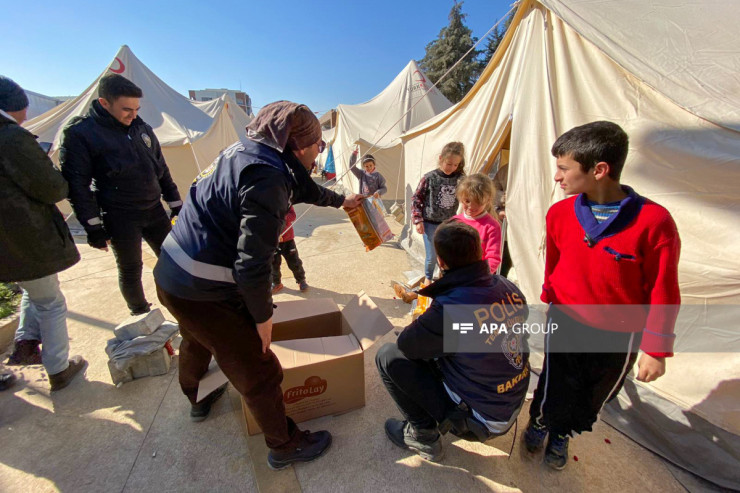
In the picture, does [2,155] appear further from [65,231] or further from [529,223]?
[529,223]

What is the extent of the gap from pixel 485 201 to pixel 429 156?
2114 mm

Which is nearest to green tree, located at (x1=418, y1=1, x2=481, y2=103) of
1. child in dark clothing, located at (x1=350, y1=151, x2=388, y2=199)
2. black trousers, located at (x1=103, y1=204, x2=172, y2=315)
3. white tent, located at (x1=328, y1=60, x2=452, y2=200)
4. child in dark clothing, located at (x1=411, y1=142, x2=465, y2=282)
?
white tent, located at (x1=328, y1=60, x2=452, y2=200)

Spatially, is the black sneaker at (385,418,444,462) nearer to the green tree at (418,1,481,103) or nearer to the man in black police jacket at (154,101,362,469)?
the man in black police jacket at (154,101,362,469)

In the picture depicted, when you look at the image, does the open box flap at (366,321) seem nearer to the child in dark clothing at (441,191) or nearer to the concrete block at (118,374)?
the child in dark clothing at (441,191)

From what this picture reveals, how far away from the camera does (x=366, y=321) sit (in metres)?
2.04

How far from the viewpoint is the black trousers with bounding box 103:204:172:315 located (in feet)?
7.88

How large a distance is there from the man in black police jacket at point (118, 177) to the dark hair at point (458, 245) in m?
2.40

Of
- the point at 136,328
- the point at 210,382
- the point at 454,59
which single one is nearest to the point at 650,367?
the point at 210,382

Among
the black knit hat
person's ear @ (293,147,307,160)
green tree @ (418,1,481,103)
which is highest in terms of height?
green tree @ (418,1,481,103)

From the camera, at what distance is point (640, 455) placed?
1.78 m

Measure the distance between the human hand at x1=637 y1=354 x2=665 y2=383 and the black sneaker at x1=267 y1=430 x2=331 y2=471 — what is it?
1582mm

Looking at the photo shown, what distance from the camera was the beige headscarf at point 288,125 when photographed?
3.88 ft

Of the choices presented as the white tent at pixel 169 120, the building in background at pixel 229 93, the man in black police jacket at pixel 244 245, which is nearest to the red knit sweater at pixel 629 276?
the man in black police jacket at pixel 244 245

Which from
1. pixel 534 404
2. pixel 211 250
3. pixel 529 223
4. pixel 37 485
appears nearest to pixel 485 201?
pixel 529 223
